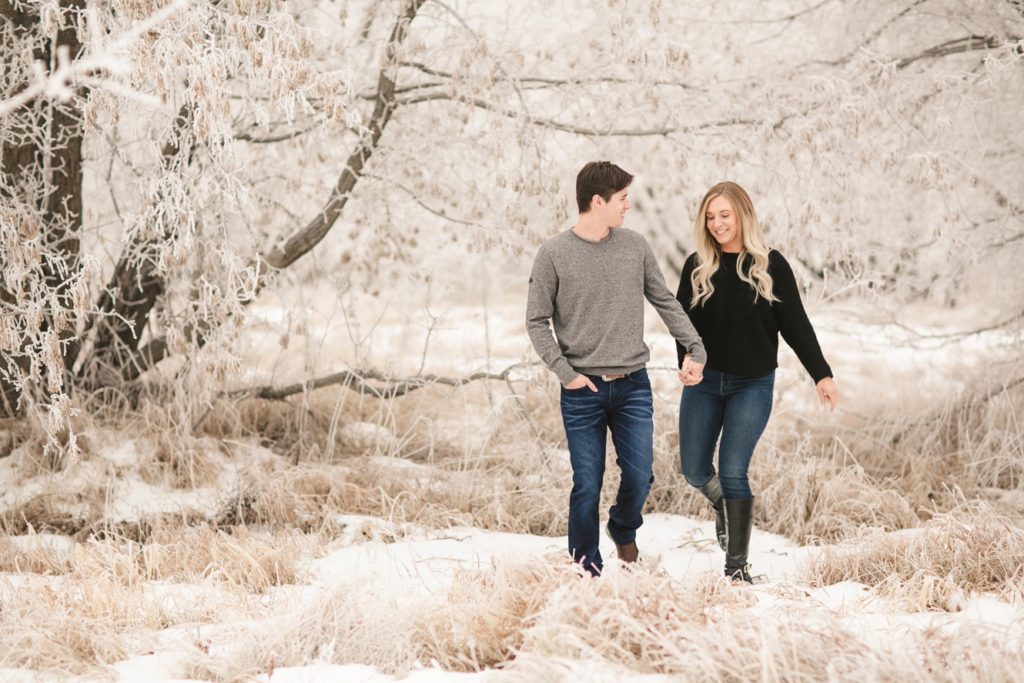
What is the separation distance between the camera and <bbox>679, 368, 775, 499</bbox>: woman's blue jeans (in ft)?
14.6

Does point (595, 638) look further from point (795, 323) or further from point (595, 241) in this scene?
point (795, 323)

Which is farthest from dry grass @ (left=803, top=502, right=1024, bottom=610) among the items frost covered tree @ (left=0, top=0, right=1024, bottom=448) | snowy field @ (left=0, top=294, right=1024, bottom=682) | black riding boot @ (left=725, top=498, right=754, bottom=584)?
frost covered tree @ (left=0, top=0, right=1024, bottom=448)

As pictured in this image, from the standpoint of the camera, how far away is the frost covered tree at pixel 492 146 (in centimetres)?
548

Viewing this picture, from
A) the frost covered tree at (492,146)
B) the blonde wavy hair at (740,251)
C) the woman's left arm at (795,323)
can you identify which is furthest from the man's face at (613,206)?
the frost covered tree at (492,146)

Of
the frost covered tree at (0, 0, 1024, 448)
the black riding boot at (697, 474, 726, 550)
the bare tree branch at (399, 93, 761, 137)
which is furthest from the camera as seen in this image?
the bare tree branch at (399, 93, 761, 137)

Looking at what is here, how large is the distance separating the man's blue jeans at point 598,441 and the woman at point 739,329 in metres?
0.31

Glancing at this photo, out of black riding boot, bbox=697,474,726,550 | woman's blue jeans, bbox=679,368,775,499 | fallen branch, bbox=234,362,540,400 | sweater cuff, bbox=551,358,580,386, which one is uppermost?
sweater cuff, bbox=551,358,580,386

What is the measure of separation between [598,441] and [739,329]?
81 cm

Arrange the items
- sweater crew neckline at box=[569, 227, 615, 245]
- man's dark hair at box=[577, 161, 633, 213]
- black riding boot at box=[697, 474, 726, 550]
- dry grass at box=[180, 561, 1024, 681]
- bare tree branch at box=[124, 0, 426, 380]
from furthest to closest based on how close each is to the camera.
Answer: bare tree branch at box=[124, 0, 426, 380] → black riding boot at box=[697, 474, 726, 550] → sweater crew neckline at box=[569, 227, 615, 245] → man's dark hair at box=[577, 161, 633, 213] → dry grass at box=[180, 561, 1024, 681]

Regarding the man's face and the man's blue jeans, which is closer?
the man's face

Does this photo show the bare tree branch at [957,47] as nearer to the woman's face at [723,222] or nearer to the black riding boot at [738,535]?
the woman's face at [723,222]

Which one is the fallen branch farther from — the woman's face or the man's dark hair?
the man's dark hair

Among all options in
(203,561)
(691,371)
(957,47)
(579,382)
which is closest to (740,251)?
(691,371)

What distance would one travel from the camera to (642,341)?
13.8ft
